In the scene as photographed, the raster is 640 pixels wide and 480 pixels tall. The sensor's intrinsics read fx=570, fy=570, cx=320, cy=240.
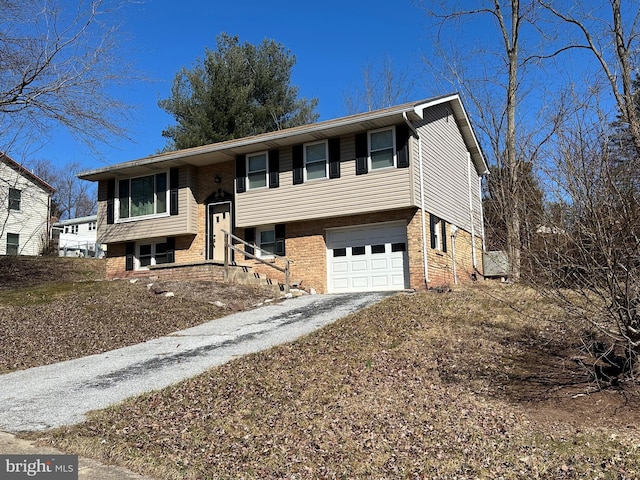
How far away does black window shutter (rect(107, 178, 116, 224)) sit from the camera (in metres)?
20.3

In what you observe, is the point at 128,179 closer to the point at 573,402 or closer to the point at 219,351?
the point at 219,351

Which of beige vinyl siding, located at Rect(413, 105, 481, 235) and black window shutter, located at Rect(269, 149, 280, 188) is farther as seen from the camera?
black window shutter, located at Rect(269, 149, 280, 188)

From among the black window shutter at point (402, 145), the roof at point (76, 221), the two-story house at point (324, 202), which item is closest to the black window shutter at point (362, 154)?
the two-story house at point (324, 202)

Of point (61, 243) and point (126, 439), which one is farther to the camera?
point (61, 243)

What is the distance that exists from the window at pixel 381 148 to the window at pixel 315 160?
1460mm

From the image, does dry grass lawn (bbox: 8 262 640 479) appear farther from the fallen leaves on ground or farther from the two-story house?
the two-story house

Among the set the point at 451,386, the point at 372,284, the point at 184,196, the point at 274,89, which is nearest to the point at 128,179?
the point at 184,196

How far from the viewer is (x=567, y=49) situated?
19.5 meters

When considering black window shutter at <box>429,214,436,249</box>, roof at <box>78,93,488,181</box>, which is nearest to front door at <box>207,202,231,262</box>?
roof at <box>78,93,488,181</box>

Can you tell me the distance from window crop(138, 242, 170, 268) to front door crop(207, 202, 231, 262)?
5.79ft

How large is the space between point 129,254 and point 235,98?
12.3 meters

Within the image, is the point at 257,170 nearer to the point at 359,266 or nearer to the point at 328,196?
the point at 328,196

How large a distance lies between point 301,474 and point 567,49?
19.1 metres

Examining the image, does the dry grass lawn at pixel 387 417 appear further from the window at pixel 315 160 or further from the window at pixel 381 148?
the window at pixel 315 160
